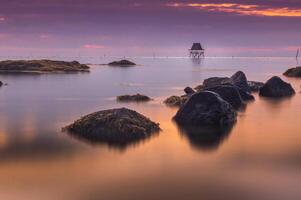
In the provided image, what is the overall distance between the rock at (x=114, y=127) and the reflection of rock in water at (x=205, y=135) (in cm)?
212

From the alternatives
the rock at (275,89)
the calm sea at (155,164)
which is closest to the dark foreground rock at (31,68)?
the rock at (275,89)

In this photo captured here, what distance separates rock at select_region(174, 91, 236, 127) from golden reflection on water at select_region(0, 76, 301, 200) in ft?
5.09

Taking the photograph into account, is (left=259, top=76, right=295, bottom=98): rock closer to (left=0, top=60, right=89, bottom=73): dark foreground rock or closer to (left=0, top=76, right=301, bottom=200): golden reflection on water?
(left=0, top=76, right=301, bottom=200): golden reflection on water

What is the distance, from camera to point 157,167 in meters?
20.0

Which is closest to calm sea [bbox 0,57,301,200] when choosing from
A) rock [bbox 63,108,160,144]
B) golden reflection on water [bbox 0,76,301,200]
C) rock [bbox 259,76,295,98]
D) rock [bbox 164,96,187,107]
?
golden reflection on water [bbox 0,76,301,200]

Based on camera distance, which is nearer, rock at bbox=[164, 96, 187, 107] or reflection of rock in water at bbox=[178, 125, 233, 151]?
reflection of rock in water at bbox=[178, 125, 233, 151]

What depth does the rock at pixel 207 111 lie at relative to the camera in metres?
30.4

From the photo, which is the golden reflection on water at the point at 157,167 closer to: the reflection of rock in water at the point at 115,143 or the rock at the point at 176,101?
the reflection of rock in water at the point at 115,143

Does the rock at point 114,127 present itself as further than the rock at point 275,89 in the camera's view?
No

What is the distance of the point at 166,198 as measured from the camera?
1577 cm

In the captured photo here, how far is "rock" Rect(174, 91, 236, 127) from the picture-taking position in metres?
30.4

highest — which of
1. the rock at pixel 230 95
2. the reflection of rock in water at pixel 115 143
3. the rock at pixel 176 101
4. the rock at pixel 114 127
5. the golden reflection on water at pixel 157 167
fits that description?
the rock at pixel 230 95

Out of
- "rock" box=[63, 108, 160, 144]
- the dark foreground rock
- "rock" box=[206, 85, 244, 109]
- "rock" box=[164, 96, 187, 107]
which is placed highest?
the dark foreground rock

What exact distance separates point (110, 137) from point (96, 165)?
5.34 meters
